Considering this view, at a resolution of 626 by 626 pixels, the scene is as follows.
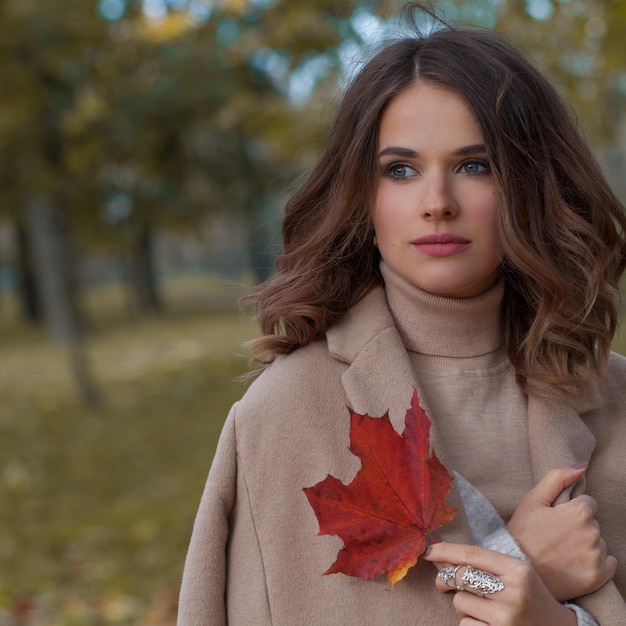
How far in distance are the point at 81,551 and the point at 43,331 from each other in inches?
714

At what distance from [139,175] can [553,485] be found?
9.66 meters

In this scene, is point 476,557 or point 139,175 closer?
point 476,557

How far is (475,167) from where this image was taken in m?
1.89

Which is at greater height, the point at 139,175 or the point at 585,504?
the point at 585,504

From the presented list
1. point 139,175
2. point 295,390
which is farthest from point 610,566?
point 139,175

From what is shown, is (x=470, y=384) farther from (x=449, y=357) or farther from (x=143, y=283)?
(x=143, y=283)

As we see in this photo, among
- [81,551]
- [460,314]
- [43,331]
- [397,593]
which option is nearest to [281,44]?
[81,551]

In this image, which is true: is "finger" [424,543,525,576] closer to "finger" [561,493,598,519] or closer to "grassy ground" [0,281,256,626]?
"finger" [561,493,598,519]

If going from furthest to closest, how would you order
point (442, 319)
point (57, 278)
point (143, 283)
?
point (143, 283)
point (57, 278)
point (442, 319)

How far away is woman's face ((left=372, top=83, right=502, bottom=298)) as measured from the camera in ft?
6.06

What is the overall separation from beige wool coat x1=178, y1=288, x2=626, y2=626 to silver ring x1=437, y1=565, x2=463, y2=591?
66 mm

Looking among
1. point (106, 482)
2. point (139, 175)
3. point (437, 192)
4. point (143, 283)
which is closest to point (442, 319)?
point (437, 192)

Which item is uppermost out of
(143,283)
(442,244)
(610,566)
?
(442,244)

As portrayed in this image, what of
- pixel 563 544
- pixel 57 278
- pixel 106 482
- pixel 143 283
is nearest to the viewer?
pixel 563 544
